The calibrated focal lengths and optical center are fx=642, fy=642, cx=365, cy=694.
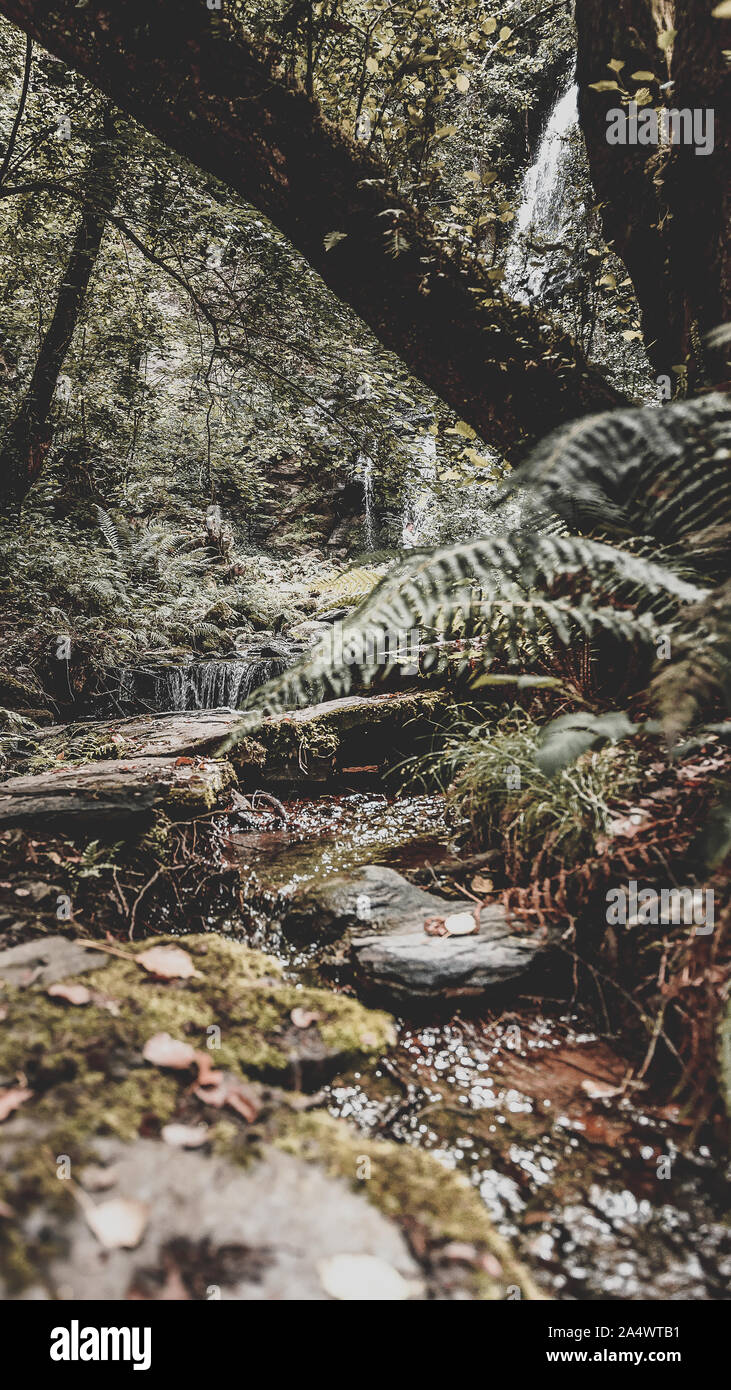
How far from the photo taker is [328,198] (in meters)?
3.09

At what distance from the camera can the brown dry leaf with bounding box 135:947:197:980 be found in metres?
1.74

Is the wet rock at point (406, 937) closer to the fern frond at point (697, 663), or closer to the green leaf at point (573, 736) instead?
the green leaf at point (573, 736)

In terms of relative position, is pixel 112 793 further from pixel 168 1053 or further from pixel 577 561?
pixel 577 561

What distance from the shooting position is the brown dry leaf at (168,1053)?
1426mm

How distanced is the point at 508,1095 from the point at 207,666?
691 cm

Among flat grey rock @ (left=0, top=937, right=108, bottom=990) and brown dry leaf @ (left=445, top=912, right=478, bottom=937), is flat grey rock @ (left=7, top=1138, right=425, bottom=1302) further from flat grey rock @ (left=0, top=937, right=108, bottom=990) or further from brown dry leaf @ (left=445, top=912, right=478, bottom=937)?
brown dry leaf @ (left=445, top=912, right=478, bottom=937)

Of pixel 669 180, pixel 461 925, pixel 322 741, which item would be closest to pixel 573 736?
pixel 461 925

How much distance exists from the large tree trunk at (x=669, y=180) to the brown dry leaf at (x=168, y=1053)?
2.96 meters

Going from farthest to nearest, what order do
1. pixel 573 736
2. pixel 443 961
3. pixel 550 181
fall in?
1. pixel 550 181
2. pixel 443 961
3. pixel 573 736

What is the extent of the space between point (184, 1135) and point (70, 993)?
18.6 inches

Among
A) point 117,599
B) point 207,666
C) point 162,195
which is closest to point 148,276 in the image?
point 162,195

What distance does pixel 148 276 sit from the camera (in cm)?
727

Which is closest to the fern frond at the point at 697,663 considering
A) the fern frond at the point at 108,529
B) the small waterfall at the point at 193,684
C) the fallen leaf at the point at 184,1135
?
the fallen leaf at the point at 184,1135
